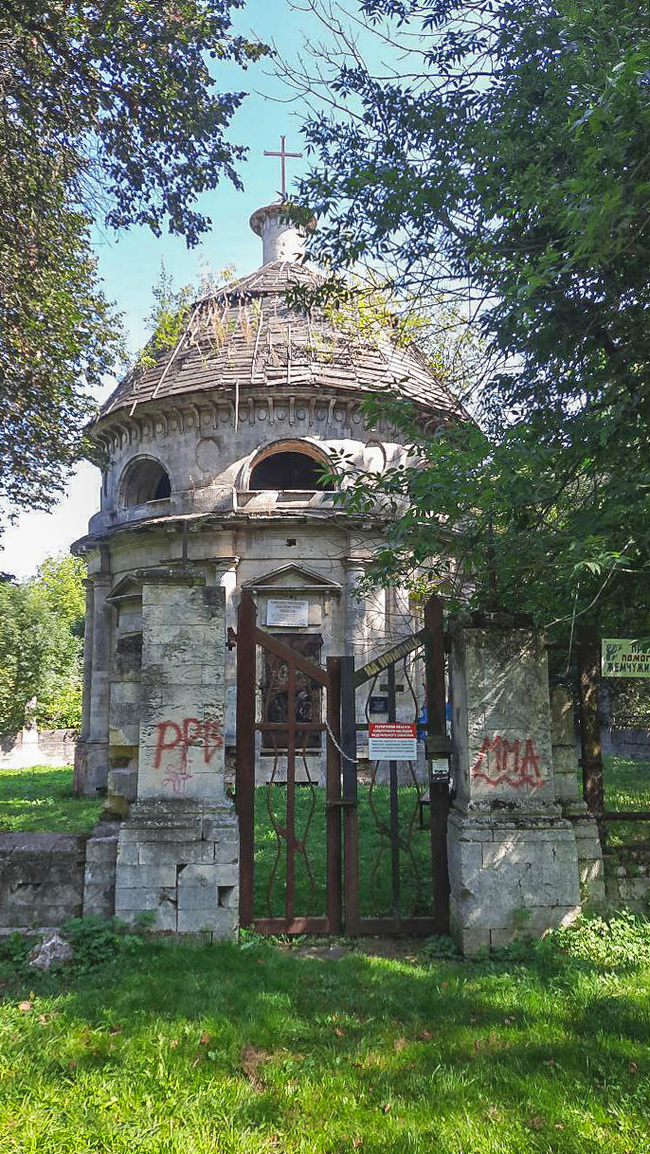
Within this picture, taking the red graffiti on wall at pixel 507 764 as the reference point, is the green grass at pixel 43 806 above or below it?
below

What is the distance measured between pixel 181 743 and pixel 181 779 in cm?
27

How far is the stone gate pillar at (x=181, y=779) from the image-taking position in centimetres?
559

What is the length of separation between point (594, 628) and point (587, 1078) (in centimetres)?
354

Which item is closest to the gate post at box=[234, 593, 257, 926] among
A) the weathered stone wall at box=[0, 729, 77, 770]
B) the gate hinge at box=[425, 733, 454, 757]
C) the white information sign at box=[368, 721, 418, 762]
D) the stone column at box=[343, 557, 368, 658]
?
the white information sign at box=[368, 721, 418, 762]

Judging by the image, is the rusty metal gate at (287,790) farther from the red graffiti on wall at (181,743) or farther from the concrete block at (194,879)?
the concrete block at (194,879)

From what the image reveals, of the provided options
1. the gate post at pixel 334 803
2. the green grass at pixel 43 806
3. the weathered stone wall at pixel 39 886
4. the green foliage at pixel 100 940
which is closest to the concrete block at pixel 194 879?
the green foliage at pixel 100 940

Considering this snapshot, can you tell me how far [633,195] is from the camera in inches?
170

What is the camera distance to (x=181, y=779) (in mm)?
5828

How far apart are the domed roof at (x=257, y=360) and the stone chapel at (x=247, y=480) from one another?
4 centimetres

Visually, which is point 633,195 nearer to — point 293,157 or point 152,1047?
point 152,1047

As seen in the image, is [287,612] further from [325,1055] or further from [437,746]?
[325,1055]

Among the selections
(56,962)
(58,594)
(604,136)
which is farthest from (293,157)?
(58,594)

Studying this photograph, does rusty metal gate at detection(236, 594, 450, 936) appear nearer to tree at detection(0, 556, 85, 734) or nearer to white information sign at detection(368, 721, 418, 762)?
white information sign at detection(368, 721, 418, 762)

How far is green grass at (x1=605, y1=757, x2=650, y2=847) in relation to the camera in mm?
7927
